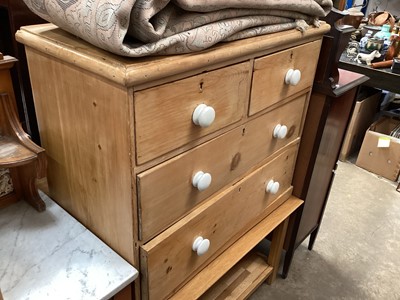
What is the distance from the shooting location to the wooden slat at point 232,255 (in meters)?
1.00

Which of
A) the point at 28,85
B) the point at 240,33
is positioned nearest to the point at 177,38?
the point at 240,33

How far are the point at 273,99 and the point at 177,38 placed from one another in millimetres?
418

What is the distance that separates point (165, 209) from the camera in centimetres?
80

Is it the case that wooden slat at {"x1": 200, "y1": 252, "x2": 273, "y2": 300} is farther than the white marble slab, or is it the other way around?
wooden slat at {"x1": 200, "y1": 252, "x2": 273, "y2": 300}

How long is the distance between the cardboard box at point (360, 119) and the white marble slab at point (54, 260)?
2044 mm

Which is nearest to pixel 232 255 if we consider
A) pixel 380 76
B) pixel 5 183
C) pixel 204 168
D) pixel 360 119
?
pixel 204 168

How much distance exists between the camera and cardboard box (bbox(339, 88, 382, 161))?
2.50 metres

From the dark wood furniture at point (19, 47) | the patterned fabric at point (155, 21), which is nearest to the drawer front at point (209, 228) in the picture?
the patterned fabric at point (155, 21)

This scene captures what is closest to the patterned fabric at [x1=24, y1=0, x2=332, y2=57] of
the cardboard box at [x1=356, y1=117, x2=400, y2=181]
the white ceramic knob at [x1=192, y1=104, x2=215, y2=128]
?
the white ceramic knob at [x1=192, y1=104, x2=215, y2=128]

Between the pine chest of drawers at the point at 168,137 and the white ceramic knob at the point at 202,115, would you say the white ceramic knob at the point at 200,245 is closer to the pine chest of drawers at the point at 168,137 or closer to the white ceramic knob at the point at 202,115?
the pine chest of drawers at the point at 168,137

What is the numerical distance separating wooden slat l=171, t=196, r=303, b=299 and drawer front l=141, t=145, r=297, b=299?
27mm

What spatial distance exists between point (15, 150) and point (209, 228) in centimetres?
51

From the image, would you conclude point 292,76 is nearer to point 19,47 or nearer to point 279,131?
point 279,131

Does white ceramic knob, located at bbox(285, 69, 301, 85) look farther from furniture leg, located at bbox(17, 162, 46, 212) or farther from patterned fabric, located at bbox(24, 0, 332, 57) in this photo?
furniture leg, located at bbox(17, 162, 46, 212)
